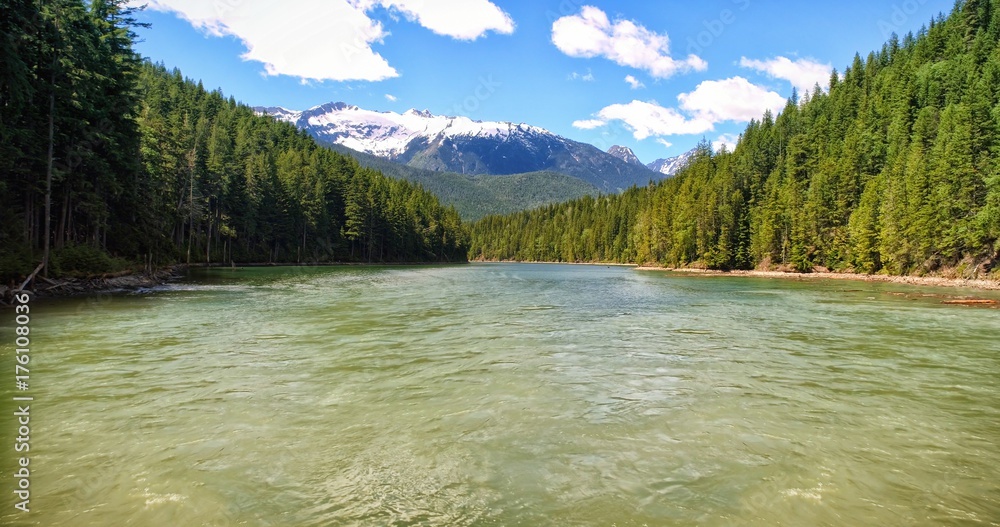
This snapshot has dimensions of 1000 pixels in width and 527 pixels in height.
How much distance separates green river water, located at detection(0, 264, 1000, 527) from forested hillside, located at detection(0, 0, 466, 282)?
54.2ft

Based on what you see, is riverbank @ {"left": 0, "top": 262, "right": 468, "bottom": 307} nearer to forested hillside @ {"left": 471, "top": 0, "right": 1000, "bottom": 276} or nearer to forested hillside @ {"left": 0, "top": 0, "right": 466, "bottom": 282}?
forested hillside @ {"left": 0, "top": 0, "right": 466, "bottom": 282}

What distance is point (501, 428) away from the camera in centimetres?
895

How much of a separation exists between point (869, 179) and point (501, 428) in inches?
3714

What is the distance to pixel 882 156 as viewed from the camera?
284 ft

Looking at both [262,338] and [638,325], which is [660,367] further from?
[262,338]

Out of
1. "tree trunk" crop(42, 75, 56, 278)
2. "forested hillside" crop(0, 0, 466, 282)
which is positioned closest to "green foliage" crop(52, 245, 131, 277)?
"forested hillside" crop(0, 0, 466, 282)

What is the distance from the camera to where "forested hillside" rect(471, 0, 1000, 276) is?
2240 inches

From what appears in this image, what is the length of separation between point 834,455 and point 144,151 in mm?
66097

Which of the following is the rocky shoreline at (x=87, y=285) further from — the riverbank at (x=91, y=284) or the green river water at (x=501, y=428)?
the green river water at (x=501, y=428)

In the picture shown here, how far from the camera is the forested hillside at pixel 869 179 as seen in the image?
56906 mm

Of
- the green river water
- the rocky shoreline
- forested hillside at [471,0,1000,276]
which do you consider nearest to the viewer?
the green river water

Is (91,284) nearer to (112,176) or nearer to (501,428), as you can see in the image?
(112,176)

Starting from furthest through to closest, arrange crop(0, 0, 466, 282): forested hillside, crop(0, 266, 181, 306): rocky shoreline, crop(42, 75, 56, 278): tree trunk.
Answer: crop(42, 75, 56, 278): tree trunk, crop(0, 0, 466, 282): forested hillside, crop(0, 266, 181, 306): rocky shoreline

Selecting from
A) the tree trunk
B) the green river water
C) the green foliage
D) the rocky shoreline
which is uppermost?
the tree trunk
